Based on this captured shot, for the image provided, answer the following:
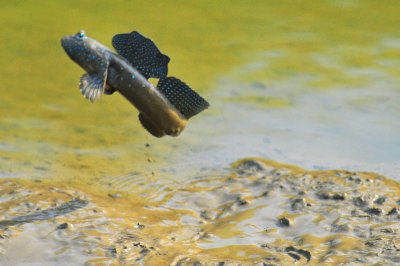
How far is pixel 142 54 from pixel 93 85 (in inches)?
14.9

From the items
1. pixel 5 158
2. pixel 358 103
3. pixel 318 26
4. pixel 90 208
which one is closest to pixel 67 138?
pixel 5 158

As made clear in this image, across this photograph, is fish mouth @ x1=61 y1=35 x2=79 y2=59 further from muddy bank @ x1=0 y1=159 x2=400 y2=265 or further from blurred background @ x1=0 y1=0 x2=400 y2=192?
blurred background @ x1=0 y1=0 x2=400 y2=192

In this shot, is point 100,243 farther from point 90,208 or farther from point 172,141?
point 172,141

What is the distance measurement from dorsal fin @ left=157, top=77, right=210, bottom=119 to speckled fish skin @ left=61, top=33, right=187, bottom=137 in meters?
0.03

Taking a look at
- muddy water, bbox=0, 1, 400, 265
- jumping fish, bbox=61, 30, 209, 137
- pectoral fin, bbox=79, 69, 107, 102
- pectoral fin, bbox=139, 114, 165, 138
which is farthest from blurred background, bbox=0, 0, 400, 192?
pectoral fin, bbox=79, 69, 107, 102

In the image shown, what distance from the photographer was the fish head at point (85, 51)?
4.59m

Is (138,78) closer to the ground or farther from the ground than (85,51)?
closer to the ground

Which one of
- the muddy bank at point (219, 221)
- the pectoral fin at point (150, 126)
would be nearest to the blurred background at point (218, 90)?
the muddy bank at point (219, 221)

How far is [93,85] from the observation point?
14.9ft

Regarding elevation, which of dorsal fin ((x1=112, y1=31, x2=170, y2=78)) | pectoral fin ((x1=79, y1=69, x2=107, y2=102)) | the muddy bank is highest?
dorsal fin ((x1=112, y1=31, x2=170, y2=78))

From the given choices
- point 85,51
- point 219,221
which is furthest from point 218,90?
point 85,51

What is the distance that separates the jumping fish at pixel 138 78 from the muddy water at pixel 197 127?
0.71m

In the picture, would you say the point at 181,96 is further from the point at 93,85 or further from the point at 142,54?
the point at 93,85

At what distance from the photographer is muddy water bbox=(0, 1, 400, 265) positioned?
5.16 metres
